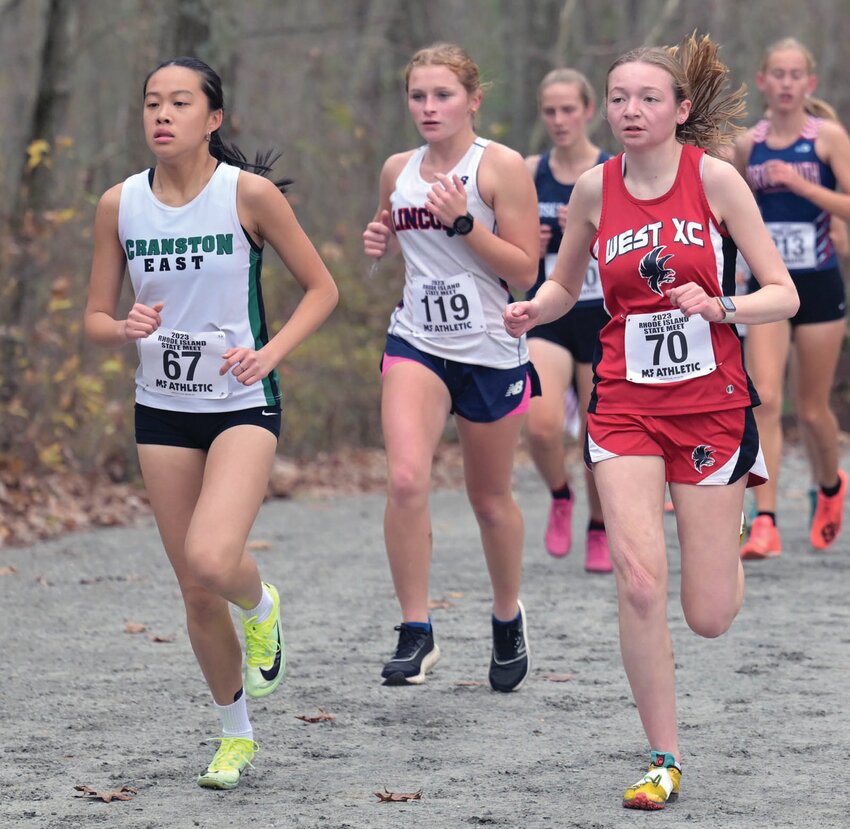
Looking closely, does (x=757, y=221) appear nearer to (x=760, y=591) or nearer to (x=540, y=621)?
(x=540, y=621)

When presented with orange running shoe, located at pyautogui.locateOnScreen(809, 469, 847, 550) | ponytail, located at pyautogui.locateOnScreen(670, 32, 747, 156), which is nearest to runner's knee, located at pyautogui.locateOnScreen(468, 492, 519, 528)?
ponytail, located at pyautogui.locateOnScreen(670, 32, 747, 156)

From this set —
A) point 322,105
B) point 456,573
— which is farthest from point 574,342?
point 322,105

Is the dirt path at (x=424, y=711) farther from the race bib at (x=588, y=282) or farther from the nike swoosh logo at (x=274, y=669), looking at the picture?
the race bib at (x=588, y=282)

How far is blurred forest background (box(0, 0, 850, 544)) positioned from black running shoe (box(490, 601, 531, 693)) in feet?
6.93

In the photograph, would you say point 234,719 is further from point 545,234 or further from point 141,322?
point 545,234

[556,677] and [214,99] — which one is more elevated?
[214,99]

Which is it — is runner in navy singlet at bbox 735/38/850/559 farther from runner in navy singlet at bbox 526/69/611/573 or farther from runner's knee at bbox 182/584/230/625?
runner's knee at bbox 182/584/230/625

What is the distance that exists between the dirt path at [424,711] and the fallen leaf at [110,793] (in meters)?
0.05

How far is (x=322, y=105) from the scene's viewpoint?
20.3 m

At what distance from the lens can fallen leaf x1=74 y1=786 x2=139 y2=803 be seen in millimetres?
4543

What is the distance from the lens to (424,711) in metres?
5.67

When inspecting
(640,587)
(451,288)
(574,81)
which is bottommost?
(640,587)

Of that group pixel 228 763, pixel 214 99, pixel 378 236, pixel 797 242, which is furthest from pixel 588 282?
pixel 228 763

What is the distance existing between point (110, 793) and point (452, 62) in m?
2.94
